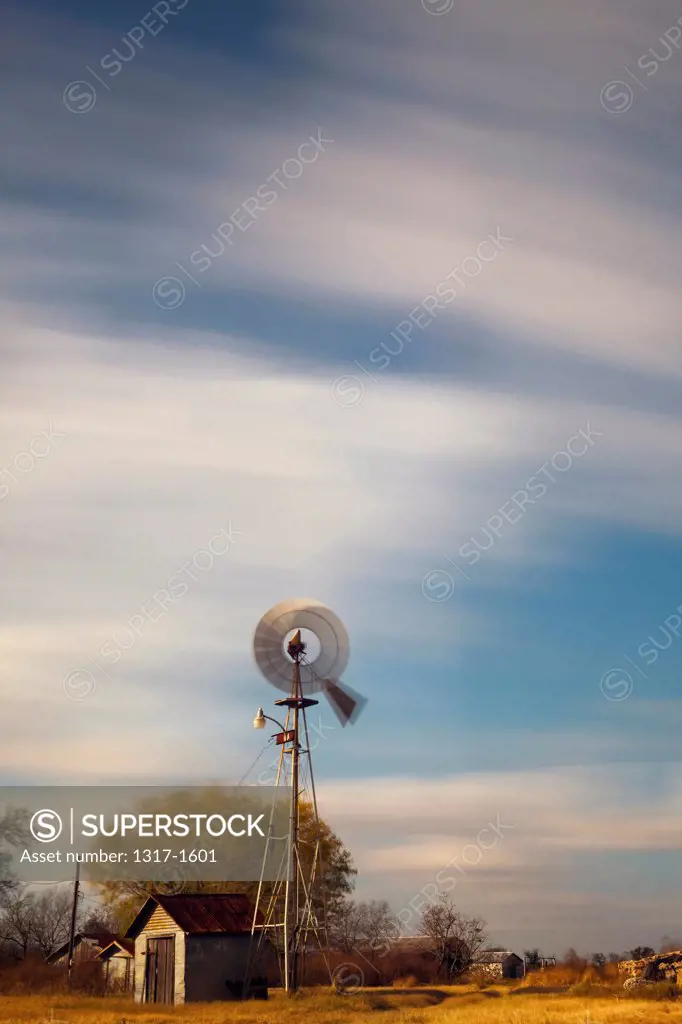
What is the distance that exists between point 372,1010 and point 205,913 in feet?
23.3

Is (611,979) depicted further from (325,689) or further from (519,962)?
(325,689)

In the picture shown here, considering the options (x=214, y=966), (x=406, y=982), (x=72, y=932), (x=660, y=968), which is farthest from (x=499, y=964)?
(x=72, y=932)

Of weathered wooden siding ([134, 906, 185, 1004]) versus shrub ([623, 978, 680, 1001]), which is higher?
Result: weathered wooden siding ([134, 906, 185, 1004])

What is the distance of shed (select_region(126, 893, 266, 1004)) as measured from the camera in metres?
32.1

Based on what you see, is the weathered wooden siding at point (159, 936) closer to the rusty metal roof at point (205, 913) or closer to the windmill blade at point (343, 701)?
the rusty metal roof at point (205, 913)

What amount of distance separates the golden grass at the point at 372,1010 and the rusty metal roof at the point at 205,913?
7.51ft

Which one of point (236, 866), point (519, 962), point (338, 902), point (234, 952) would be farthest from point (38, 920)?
Answer: point (519, 962)

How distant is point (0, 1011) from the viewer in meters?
27.6

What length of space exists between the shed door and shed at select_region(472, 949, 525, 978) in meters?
11.9

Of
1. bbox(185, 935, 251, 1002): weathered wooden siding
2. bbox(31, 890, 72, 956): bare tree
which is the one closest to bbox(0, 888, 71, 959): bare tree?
bbox(31, 890, 72, 956): bare tree

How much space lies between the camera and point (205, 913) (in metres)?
33.4

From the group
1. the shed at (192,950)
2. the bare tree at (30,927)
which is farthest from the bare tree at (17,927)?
the shed at (192,950)

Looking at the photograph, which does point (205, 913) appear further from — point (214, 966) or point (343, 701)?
point (343, 701)

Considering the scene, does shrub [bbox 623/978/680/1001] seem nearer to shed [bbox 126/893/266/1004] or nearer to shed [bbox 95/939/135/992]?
shed [bbox 126/893/266/1004]
